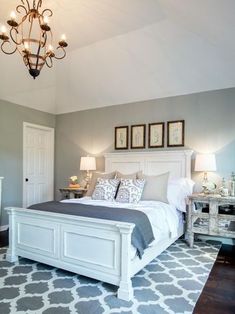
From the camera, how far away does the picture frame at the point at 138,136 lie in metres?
4.77

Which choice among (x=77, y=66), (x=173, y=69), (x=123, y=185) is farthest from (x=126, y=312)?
(x=77, y=66)

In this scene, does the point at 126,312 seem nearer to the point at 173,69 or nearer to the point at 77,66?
the point at 173,69

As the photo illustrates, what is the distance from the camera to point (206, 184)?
396 cm

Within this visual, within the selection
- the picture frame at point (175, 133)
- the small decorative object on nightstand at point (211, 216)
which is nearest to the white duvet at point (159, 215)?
the small decorative object on nightstand at point (211, 216)

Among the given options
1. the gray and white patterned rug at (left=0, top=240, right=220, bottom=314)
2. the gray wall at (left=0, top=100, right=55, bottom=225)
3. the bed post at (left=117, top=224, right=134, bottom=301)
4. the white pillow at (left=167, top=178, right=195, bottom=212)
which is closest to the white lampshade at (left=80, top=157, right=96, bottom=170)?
the gray wall at (left=0, top=100, right=55, bottom=225)

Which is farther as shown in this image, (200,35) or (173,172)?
(173,172)

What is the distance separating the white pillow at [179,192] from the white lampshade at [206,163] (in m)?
0.34

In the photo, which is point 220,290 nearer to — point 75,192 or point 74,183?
point 75,192

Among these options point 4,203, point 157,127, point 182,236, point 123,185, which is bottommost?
point 182,236

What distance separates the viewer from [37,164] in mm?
5516

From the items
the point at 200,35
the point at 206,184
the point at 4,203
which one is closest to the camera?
the point at 200,35

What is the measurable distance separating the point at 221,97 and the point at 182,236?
241 centimetres

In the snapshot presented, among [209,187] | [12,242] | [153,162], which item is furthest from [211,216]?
[12,242]

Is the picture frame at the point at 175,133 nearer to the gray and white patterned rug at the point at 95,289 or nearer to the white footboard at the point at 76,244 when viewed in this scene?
the gray and white patterned rug at the point at 95,289
